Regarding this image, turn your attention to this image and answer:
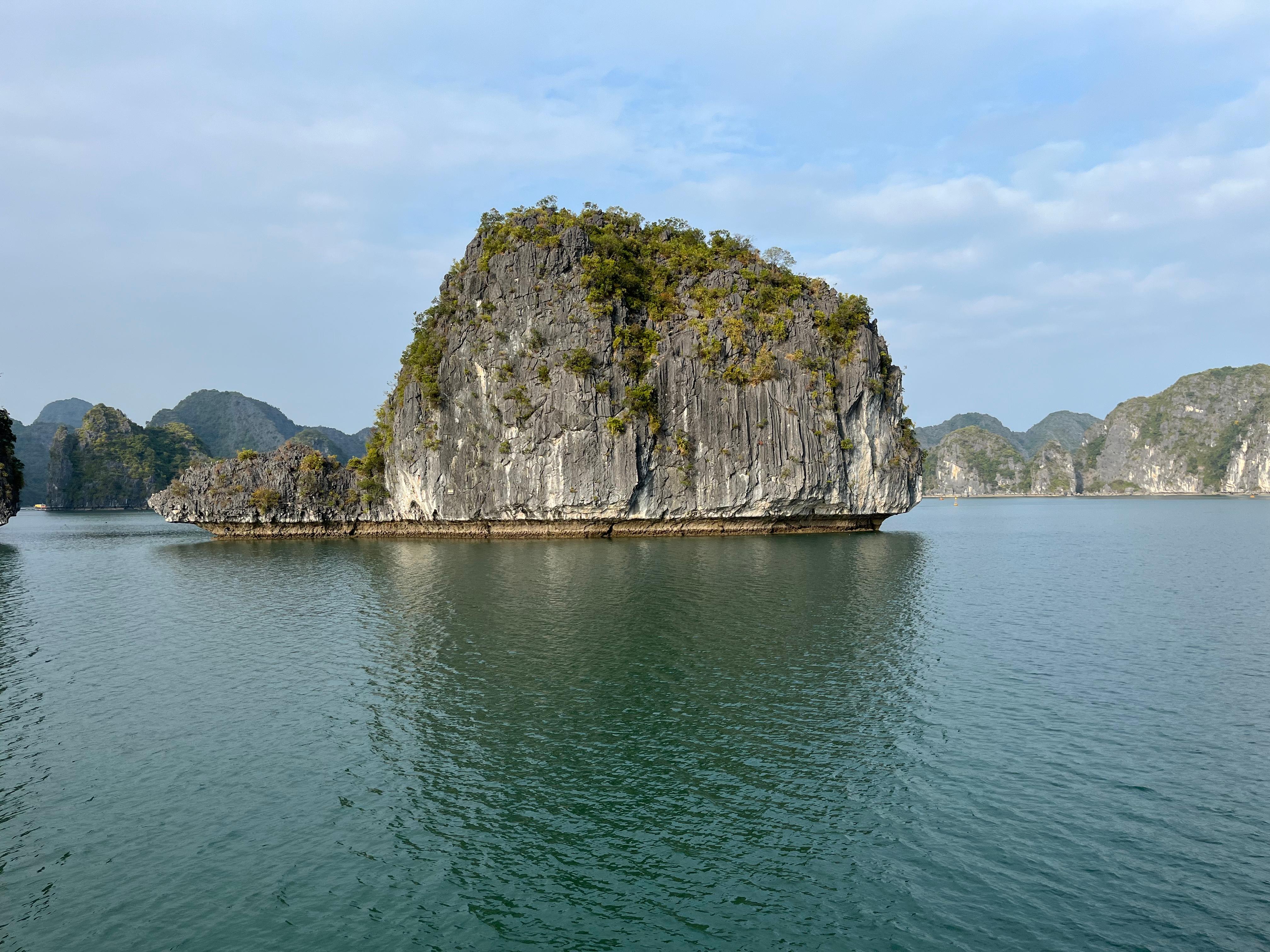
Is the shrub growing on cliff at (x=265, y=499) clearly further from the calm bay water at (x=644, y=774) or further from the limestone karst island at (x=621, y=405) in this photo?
the calm bay water at (x=644, y=774)

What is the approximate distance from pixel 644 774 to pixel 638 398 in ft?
148

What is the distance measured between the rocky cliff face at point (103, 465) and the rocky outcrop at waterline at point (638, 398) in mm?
107661

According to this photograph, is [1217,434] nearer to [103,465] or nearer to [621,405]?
[621,405]

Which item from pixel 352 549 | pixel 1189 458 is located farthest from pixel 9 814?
pixel 1189 458

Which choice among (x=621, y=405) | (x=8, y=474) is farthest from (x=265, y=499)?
(x=621, y=405)

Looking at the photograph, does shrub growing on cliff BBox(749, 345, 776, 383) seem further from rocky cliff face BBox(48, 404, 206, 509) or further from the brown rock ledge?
rocky cliff face BBox(48, 404, 206, 509)

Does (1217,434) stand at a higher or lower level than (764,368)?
higher

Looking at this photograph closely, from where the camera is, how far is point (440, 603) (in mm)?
30047

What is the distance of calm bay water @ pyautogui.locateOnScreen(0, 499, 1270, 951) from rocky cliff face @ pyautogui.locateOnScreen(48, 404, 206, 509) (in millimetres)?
133349

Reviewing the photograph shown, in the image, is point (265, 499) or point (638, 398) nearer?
point (638, 398)

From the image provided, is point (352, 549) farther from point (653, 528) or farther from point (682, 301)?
point (682, 301)

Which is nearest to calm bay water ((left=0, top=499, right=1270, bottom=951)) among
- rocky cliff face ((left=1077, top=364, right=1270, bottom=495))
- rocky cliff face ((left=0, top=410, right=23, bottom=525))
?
rocky cliff face ((left=0, top=410, right=23, bottom=525))

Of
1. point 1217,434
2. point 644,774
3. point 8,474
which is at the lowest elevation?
point 644,774

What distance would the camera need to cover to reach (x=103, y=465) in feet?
458
